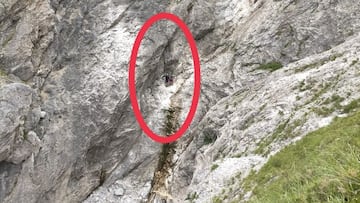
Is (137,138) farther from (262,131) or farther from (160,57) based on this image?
(262,131)

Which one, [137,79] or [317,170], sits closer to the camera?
[317,170]

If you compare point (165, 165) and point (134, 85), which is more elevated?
point (134, 85)

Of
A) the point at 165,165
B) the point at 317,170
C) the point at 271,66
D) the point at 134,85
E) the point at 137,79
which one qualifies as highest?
the point at 317,170

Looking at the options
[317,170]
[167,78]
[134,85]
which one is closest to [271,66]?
[167,78]

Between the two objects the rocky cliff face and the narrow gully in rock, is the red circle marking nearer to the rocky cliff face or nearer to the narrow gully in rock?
the rocky cliff face

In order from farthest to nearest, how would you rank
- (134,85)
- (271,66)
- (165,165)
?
1. (134,85)
2. (165,165)
3. (271,66)

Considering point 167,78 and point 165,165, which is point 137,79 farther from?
point 165,165

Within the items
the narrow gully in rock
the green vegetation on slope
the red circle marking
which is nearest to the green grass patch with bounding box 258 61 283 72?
the red circle marking
